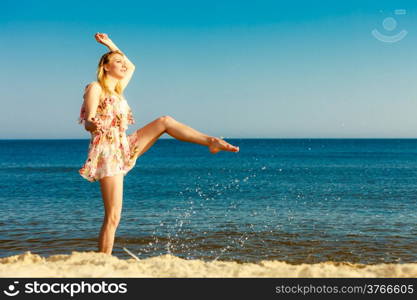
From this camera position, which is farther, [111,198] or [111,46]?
[111,46]

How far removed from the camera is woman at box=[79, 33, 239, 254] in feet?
16.7

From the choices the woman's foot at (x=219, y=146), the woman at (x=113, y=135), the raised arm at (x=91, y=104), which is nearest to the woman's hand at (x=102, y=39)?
the woman at (x=113, y=135)

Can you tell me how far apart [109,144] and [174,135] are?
2.51 ft

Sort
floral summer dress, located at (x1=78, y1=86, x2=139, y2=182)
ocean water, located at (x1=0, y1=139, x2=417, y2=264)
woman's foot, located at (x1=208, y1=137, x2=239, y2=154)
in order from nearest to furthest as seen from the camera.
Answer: woman's foot, located at (x1=208, y1=137, x2=239, y2=154)
floral summer dress, located at (x1=78, y1=86, x2=139, y2=182)
ocean water, located at (x1=0, y1=139, x2=417, y2=264)

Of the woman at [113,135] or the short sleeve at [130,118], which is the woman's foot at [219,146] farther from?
the short sleeve at [130,118]

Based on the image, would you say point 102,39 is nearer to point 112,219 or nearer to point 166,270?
point 112,219

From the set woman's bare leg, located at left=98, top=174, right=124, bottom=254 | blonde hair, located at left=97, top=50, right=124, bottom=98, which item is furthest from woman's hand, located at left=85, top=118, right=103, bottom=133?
woman's bare leg, located at left=98, top=174, right=124, bottom=254

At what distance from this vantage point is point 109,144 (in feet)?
17.3

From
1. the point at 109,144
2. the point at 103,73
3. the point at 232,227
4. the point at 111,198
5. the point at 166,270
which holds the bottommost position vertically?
the point at 166,270

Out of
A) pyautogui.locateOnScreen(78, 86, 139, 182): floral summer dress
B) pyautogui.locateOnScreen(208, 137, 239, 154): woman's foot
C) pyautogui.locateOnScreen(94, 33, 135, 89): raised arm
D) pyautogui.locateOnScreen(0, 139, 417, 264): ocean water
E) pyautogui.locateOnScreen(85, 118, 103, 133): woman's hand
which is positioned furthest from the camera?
pyautogui.locateOnScreen(0, 139, 417, 264): ocean water

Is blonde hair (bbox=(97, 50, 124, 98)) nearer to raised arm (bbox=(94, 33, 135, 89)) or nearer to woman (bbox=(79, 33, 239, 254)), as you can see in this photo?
woman (bbox=(79, 33, 239, 254))

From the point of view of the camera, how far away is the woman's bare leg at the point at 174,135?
5.02m

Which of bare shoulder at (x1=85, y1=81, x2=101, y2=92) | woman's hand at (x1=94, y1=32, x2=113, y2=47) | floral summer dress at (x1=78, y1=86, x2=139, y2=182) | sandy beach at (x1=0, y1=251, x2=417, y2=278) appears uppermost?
woman's hand at (x1=94, y1=32, x2=113, y2=47)

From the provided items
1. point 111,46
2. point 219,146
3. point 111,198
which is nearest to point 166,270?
point 111,198
